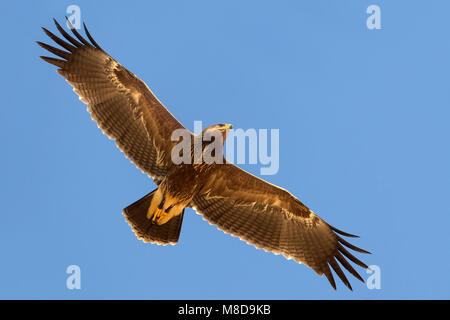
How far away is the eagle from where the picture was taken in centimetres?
980

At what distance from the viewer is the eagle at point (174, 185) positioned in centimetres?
980

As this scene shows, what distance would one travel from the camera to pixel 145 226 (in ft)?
32.2

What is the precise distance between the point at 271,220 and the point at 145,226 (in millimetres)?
2427

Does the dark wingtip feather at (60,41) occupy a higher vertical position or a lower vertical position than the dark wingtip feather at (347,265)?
higher

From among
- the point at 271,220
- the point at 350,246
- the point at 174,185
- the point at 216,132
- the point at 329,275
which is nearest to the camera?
the point at 216,132

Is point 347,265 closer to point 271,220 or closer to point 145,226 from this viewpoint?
point 271,220

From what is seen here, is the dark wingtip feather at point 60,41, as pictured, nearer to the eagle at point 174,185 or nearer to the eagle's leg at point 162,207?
the eagle at point 174,185

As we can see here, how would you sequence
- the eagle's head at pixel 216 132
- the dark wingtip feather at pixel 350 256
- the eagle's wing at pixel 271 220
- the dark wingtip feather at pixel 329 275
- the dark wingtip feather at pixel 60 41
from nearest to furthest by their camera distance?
1. the eagle's head at pixel 216 132
2. the dark wingtip feather at pixel 60 41
3. the dark wingtip feather at pixel 350 256
4. the dark wingtip feather at pixel 329 275
5. the eagle's wing at pixel 271 220

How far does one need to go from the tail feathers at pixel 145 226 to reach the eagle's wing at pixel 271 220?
31.8 inches

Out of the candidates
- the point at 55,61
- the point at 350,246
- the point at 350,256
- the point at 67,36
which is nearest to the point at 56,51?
the point at 55,61

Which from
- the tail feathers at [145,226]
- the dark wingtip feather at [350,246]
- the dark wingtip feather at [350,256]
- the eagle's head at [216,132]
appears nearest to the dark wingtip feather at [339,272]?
the dark wingtip feather at [350,256]

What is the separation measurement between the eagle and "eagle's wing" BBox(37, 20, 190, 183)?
0.06 feet

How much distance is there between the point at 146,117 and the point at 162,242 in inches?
91.7
